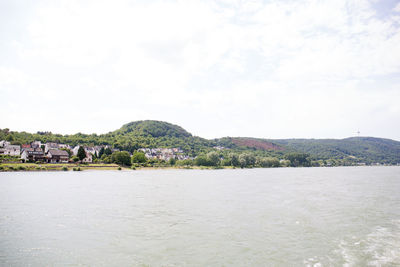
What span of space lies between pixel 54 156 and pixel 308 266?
9964 centimetres

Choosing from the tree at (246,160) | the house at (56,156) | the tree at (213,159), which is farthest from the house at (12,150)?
the tree at (246,160)

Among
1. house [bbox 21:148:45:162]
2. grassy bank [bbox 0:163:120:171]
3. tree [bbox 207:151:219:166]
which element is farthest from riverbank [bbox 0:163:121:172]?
tree [bbox 207:151:219:166]

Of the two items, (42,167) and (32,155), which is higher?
(32,155)

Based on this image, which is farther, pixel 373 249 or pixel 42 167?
pixel 42 167

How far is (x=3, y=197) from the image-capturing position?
28.4 metres

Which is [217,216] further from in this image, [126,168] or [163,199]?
[126,168]

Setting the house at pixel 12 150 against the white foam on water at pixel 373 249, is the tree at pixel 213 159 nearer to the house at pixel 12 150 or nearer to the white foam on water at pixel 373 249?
the house at pixel 12 150

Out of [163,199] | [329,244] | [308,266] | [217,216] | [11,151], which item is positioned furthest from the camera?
[11,151]

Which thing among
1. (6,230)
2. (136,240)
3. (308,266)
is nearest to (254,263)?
(308,266)

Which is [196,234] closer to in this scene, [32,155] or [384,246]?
[384,246]

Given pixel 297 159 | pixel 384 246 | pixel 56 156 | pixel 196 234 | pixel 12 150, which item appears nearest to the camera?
pixel 384 246

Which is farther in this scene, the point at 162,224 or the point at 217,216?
the point at 217,216

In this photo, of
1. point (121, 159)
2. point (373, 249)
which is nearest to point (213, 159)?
point (121, 159)

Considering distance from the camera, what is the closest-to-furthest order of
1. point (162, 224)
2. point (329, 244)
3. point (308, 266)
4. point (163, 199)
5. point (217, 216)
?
point (308, 266)
point (329, 244)
point (162, 224)
point (217, 216)
point (163, 199)
